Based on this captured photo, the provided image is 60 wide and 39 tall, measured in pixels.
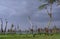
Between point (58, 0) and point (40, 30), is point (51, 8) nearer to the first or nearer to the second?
point (58, 0)

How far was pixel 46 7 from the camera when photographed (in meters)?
25.5

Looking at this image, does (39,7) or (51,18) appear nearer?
(39,7)

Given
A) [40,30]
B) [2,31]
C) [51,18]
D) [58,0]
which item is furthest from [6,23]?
[58,0]

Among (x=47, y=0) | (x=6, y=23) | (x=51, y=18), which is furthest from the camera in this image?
(x=6, y=23)

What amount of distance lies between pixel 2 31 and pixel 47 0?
51.9m

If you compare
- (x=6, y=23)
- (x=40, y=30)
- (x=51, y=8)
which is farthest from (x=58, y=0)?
(x=6, y=23)

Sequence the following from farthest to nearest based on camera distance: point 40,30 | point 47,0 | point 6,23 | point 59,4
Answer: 1. point 6,23
2. point 40,30
3. point 47,0
4. point 59,4

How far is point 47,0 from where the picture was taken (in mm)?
26109

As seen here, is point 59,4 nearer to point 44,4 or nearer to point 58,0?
point 58,0

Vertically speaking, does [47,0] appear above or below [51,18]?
above

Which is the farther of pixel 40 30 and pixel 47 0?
pixel 40 30

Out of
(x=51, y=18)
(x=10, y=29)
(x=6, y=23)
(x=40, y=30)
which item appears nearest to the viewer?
(x=51, y=18)

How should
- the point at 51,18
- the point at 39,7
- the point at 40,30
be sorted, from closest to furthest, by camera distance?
1. the point at 39,7
2. the point at 51,18
3. the point at 40,30

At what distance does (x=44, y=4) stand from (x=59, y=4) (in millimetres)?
2857
